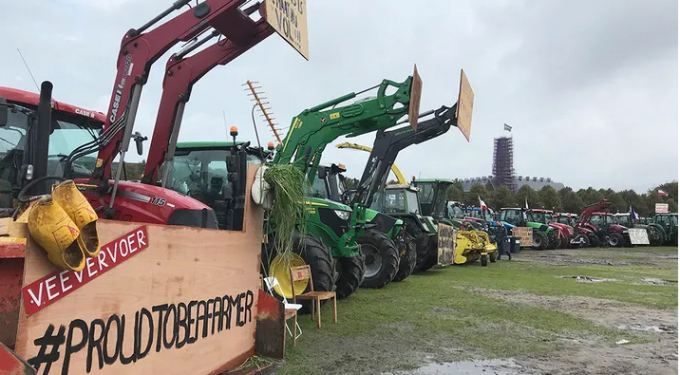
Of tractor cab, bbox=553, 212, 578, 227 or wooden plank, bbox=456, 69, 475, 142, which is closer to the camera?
wooden plank, bbox=456, 69, 475, 142

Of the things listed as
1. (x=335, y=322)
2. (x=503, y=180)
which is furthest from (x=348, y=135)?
(x=503, y=180)

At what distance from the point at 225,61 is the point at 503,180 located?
271ft

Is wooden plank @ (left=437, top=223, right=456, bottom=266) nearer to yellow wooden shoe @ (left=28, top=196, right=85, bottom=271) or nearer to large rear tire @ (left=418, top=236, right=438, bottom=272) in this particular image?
large rear tire @ (left=418, top=236, right=438, bottom=272)

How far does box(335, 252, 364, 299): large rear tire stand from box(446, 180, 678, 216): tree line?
35.5 metres

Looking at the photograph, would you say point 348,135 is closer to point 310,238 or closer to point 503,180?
point 310,238

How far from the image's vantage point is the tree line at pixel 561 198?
44156 mm

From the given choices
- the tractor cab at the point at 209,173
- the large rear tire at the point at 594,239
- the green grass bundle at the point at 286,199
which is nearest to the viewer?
the green grass bundle at the point at 286,199

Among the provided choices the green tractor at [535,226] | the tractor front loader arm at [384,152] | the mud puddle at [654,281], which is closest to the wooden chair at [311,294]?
the tractor front loader arm at [384,152]

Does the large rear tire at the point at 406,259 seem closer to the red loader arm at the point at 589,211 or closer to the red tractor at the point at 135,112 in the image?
the red tractor at the point at 135,112

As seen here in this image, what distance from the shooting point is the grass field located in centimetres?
466

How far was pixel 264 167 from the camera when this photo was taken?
321cm

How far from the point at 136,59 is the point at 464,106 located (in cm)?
636

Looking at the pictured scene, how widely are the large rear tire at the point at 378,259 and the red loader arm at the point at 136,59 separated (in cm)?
533

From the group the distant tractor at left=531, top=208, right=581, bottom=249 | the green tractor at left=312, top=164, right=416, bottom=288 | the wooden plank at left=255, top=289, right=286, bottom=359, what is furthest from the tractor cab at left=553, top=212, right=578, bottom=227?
the wooden plank at left=255, top=289, right=286, bottom=359
